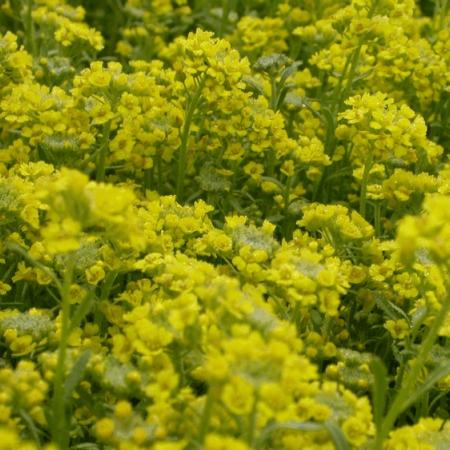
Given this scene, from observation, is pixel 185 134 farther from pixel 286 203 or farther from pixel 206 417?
pixel 206 417

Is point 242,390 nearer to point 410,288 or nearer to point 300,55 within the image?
point 410,288

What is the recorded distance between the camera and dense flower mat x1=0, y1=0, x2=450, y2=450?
158cm

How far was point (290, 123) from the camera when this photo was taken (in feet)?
10.1

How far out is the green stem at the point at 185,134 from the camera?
2.57 m

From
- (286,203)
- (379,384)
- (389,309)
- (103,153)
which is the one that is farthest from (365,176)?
(379,384)

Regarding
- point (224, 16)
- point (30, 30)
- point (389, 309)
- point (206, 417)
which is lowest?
point (389, 309)

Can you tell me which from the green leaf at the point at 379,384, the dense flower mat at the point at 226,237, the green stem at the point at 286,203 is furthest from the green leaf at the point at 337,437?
the green stem at the point at 286,203

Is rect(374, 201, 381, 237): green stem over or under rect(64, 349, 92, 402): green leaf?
over

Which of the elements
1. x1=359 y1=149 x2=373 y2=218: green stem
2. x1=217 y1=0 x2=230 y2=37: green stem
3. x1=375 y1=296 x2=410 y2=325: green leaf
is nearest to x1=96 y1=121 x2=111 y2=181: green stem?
x1=359 y1=149 x2=373 y2=218: green stem

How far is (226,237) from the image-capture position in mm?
2119

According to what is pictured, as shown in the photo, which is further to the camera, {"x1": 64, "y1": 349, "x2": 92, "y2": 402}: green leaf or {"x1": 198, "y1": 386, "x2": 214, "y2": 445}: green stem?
{"x1": 64, "y1": 349, "x2": 92, "y2": 402}: green leaf

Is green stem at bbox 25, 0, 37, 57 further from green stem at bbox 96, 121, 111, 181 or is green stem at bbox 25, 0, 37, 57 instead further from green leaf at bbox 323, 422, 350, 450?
green leaf at bbox 323, 422, 350, 450

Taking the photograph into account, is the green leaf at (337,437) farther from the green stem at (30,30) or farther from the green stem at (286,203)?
the green stem at (30,30)

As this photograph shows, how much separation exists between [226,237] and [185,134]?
57 centimetres
